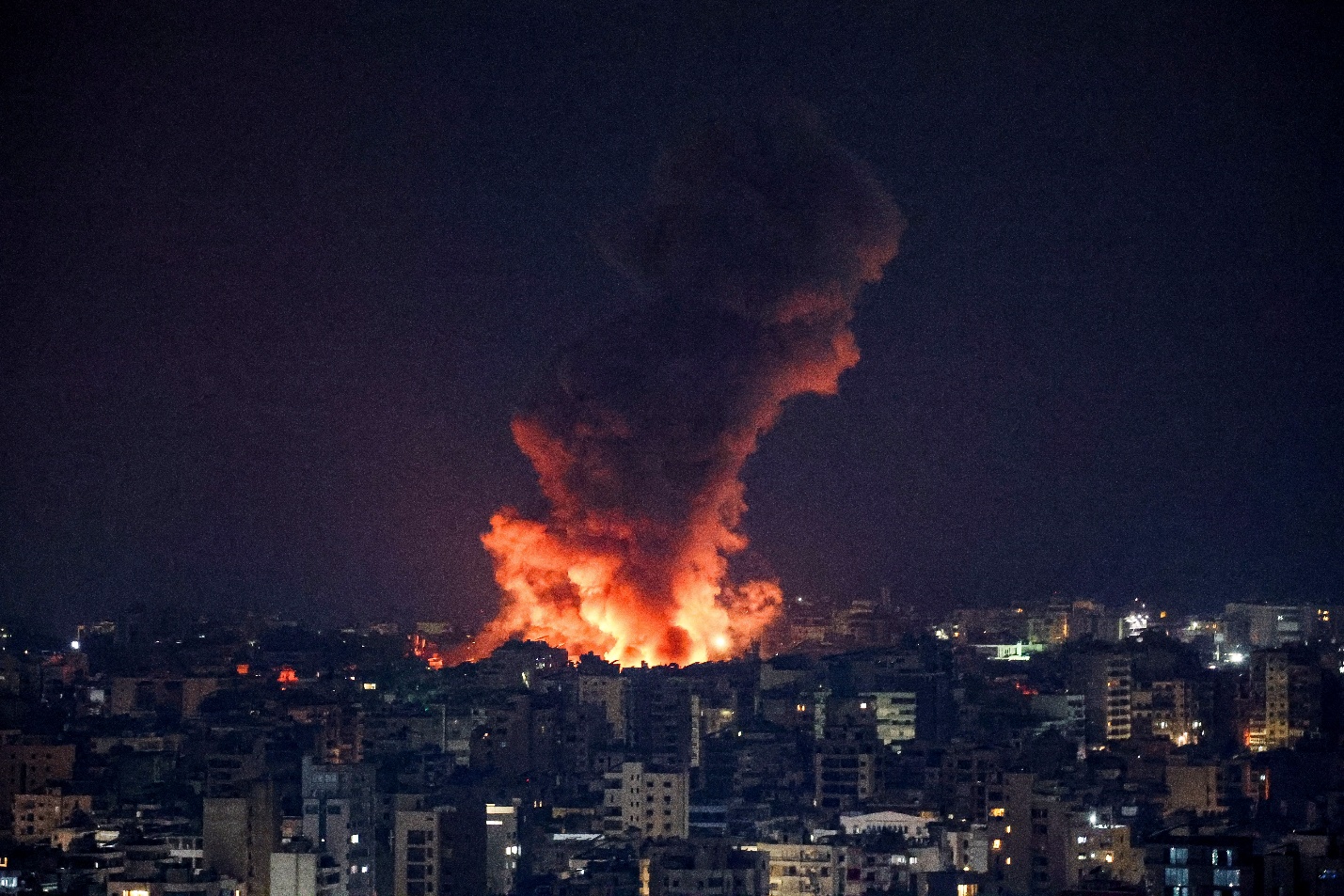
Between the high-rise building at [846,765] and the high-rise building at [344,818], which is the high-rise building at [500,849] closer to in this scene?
the high-rise building at [344,818]

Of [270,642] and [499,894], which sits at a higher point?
[270,642]

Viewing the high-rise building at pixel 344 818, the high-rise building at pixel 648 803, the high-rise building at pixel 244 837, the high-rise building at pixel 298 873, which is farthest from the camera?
the high-rise building at pixel 648 803

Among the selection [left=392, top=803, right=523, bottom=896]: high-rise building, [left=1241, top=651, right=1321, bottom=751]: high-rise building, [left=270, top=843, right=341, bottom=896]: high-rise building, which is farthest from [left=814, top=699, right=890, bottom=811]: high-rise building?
[left=270, top=843, right=341, bottom=896]: high-rise building

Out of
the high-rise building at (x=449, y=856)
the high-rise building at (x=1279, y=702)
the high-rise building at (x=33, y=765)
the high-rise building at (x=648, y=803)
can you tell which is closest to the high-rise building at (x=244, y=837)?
the high-rise building at (x=449, y=856)

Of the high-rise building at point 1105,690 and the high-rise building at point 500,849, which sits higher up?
the high-rise building at point 1105,690

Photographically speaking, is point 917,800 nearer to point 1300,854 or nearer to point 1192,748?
point 1192,748

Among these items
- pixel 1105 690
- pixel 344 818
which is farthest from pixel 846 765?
pixel 344 818

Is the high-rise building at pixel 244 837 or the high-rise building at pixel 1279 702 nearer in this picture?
the high-rise building at pixel 244 837

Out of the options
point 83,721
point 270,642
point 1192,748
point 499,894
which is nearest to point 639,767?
point 499,894

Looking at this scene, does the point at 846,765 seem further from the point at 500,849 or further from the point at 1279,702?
the point at 1279,702
